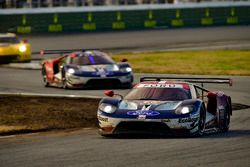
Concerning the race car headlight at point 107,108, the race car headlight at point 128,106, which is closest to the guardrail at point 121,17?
the race car headlight at point 107,108

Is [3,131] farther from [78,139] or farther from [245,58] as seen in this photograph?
[245,58]

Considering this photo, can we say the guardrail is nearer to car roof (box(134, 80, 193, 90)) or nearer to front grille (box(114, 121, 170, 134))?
car roof (box(134, 80, 193, 90))

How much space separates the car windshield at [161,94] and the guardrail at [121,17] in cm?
3211

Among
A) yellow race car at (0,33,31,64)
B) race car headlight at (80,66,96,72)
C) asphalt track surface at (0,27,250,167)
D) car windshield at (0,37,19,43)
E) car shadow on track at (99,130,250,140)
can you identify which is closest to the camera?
asphalt track surface at (0,27,250,167)

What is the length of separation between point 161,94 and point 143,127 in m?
1.07

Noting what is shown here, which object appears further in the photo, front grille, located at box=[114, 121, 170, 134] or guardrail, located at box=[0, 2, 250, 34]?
guardrail, located at box=[0, 2, 250, 34]

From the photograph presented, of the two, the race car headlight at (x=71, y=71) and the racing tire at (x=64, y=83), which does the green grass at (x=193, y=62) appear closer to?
the racing tire at (x=64, y=83)

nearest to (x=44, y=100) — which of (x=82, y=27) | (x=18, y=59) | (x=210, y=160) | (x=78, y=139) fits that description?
(x=78, y=139)

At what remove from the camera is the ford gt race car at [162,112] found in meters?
14.5

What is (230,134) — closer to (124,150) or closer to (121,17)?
(124,150)

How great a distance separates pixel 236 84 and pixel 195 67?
6.40 m

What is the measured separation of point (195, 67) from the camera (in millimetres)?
32500

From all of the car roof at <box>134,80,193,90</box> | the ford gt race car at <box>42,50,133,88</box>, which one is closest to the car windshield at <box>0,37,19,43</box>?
the ford gt race car at <box>42,50,133,88</box>

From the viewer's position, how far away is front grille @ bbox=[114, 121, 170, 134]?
14508mm
